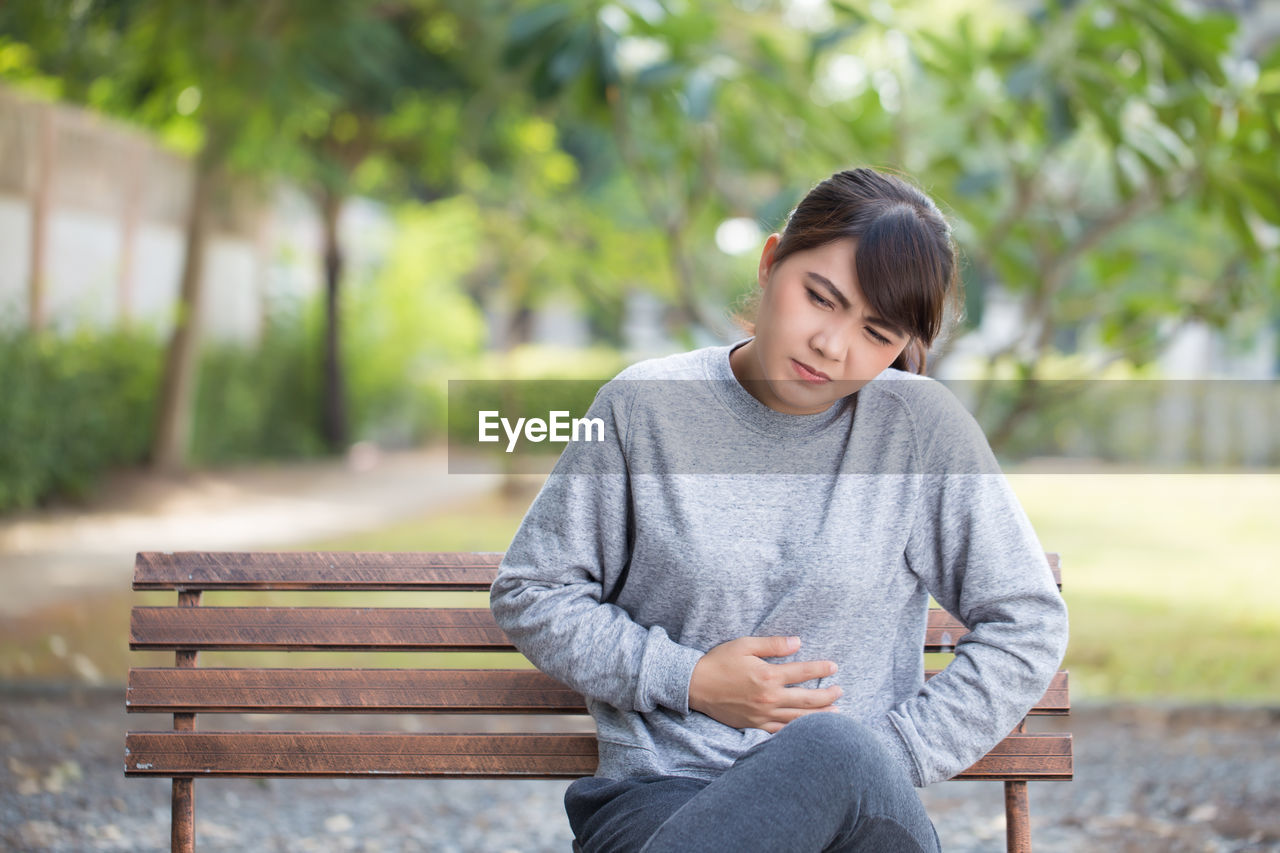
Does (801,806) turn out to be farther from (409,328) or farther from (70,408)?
(409,328)

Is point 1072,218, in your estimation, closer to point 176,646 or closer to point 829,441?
point 829,441

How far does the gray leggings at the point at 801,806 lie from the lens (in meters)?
1.52

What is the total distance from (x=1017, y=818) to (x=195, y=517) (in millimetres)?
8516

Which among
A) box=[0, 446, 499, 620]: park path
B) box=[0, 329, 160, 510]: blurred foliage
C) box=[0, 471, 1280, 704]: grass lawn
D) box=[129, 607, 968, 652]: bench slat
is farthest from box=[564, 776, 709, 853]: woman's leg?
box=[0, 329, 160, 510]: blurred foliage

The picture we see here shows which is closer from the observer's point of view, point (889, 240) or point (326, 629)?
point (889, 240)

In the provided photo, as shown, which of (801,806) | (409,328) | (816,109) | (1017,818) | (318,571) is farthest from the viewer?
(409,328)

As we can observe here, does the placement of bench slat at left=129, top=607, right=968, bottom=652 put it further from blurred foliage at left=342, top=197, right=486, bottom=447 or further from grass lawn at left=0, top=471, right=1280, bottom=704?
blurred foliage at left=342, top=197, right=486, bottom=447

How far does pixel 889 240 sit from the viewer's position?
5.52ft

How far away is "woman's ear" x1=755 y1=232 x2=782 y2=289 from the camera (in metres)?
1.84

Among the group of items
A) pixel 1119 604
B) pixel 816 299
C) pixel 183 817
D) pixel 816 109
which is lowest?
pixel 1119 604

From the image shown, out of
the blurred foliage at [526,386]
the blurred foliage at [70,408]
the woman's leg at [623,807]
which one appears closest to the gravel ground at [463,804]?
the woman's leg at [623,807]

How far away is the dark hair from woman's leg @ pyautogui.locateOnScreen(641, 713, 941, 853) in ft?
1.87

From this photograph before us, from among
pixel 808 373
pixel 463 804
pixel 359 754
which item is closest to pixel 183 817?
pixel 359 754

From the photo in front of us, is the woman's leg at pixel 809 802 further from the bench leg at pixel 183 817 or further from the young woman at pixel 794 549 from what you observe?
the bench leg at pixel 183 817
